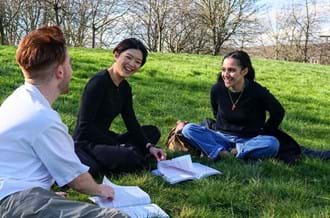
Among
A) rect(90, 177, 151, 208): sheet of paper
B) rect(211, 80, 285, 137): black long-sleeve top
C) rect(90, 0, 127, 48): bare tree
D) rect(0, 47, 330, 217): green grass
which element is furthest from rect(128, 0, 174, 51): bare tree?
→ rect(90, 177, 151, 208): sheet of paper

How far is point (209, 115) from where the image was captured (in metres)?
8.16

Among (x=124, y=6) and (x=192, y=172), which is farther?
(x=124, y=6)

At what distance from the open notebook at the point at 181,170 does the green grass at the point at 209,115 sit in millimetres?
97

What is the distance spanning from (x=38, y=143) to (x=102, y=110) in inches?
90.2

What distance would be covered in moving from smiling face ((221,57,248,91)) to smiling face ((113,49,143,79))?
3.38 feet

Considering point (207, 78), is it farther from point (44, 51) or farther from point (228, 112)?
point (44, 51)

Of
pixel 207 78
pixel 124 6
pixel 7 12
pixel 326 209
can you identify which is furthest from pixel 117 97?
pixel 124 6

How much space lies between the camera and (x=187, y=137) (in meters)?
5.64

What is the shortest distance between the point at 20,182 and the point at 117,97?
242 cm

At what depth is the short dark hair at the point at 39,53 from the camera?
2.73 m

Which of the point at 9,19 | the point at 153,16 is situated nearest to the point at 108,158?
the point at 9,19

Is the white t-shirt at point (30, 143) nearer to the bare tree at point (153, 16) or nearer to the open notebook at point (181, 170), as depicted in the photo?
the open notebook at point (181, 170)

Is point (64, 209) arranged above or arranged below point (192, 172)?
above

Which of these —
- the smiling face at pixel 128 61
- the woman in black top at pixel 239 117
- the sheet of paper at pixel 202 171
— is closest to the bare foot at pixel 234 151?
the woman in black top at pixel 239 117
